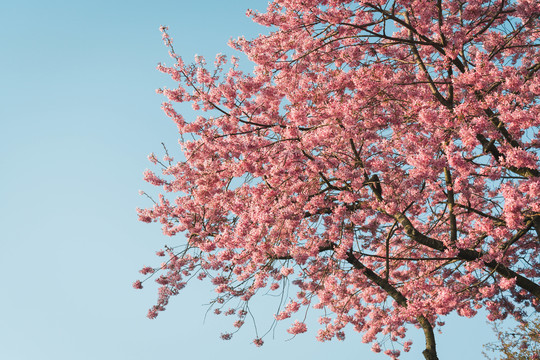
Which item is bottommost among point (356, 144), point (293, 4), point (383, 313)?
point (383, 313)

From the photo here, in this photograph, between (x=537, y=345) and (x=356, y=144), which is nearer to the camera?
(x=356, y=144)

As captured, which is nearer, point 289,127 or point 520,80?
point 520,80

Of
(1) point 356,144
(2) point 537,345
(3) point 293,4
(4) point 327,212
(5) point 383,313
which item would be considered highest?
(3) point 293,4

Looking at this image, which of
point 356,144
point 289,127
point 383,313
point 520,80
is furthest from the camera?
point 383,313

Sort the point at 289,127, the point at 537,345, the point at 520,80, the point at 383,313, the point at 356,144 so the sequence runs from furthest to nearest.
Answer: the point at 383,313, the point at 537,345, the point at 356,144, the point at 289,127, the point at 520,80

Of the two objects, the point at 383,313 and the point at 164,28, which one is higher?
the point at 164,28

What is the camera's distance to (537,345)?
11.6m

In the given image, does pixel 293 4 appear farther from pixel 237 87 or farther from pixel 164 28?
pixel 164 28

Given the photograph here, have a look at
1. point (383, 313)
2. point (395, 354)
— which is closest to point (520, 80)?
point (383, 313)

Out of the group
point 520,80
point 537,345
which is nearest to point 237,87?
point 520,80

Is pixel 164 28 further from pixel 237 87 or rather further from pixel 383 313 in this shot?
pixel 383 313

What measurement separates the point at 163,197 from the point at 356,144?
491 centimetres

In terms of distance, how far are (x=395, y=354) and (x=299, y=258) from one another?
18.5 feet

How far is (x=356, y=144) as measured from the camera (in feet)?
35.1
